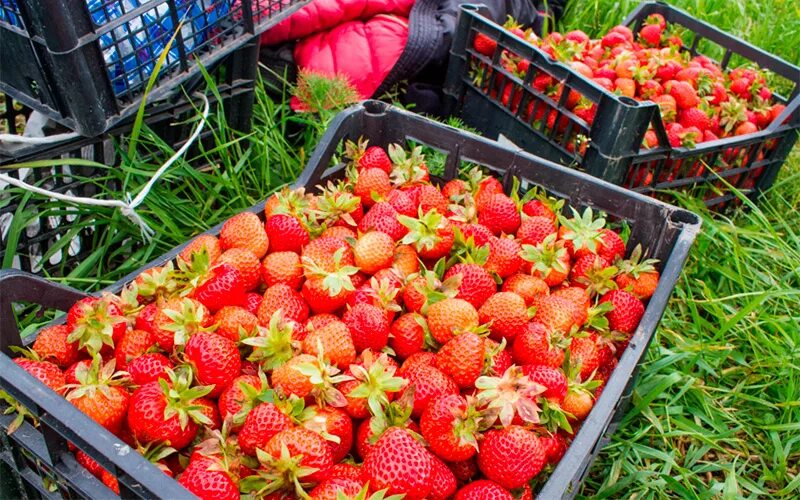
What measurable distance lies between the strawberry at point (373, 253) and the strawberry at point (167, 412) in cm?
42

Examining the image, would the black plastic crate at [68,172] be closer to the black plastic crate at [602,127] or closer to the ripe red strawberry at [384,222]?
the ripe red strawberry at [384,222]

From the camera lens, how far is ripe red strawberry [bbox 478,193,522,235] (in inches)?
59.3

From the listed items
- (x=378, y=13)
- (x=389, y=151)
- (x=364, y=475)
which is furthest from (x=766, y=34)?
(x=364, y=475)

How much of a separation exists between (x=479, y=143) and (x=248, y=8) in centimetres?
72

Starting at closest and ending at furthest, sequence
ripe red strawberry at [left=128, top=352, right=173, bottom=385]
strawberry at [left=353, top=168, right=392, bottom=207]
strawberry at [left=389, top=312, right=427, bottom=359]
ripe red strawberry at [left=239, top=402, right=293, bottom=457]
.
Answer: ripe red strawberry at [left=239, top=402, right=293, bottom=457] → ripe red strawberry at [left=128, top=352, right=173, bottom=385] → strawberry at [left=389, top=312, right=427, bottom=359] → strawberry at [left=353, top=168, right=392, bottom=207]

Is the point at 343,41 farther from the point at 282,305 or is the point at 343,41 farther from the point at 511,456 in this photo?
the point at 511,456

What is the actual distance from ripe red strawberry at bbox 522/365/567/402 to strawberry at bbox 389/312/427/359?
0.66 feet

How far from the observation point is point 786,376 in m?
1.84

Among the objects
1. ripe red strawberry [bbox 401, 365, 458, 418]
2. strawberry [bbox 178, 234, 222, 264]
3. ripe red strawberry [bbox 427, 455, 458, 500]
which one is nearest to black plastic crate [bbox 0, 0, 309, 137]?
strawberry [bbox 178, 234, 222, 264]

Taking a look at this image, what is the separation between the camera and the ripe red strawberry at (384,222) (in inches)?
56.5

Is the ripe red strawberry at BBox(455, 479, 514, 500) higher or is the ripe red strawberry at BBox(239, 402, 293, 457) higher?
the ripe red strawberry at BBox(239, 402, 293, 457)

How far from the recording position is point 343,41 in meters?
2.46

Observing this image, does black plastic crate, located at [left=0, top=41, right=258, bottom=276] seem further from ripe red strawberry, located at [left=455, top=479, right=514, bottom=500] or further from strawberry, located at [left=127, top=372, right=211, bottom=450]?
ripe red strawberry, located at [left=455, top=479, right=514, bottom=500]

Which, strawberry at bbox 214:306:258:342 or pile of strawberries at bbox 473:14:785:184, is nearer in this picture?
strawberry at bbox 214:306:258:342
